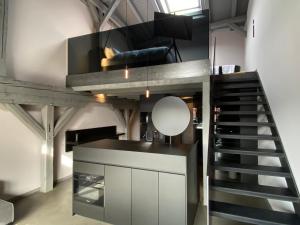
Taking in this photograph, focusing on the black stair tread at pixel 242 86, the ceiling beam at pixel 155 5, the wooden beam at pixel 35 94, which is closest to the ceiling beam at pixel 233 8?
the ceiling beam at pixel 155 5

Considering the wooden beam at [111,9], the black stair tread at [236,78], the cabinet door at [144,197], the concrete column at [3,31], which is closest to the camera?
the cabinet door at [144,197]

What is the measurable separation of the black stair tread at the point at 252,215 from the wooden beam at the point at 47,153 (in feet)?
10.4

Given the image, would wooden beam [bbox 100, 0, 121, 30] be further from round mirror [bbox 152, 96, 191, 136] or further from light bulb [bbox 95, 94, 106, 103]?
round mirror [bbox 152, 96, 191, 136]

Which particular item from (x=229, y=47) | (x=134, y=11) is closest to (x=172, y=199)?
(x=134, y=11)

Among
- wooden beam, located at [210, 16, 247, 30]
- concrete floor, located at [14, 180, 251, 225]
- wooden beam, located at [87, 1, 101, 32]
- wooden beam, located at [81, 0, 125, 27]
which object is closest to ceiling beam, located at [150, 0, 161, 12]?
wooden beam, located at [81, 0, 125, 27]

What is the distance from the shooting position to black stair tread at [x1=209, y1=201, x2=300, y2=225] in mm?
1854

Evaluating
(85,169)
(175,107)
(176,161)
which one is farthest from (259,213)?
(85,169)

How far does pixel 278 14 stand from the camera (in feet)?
9.16

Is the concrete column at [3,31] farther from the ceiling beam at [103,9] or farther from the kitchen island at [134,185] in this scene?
the ceiling beam at [103,9]

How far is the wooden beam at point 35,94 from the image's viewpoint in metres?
2.89

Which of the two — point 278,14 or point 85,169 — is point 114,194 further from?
point 278,14

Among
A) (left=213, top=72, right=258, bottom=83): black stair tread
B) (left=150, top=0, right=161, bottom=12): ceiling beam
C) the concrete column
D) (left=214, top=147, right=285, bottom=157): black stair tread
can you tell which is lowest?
(left=214, top=147, right=285, bottom=157): black stair tread

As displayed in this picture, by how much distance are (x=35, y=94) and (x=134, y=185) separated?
8.15 ft

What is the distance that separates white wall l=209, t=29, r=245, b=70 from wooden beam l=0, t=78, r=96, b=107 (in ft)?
20.5
